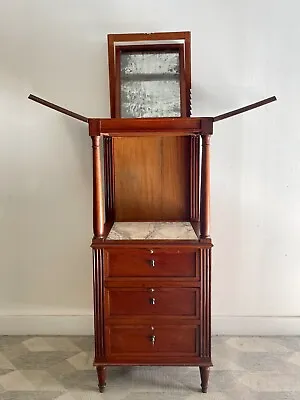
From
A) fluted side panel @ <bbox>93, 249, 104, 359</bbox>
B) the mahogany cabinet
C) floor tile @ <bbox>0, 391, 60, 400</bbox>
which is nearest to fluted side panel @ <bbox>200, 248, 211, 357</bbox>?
the mahogany cabinet

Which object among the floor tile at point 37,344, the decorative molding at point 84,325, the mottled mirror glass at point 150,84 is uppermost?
the mottled mirror glass at point 150,84

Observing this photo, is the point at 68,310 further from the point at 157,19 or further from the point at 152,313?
the point at 157,19

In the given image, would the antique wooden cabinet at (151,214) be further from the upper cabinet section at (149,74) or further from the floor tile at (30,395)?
the floor tile at (30,395)

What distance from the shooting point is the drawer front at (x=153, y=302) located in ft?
6.59

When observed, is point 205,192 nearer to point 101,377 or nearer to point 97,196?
point 97,196

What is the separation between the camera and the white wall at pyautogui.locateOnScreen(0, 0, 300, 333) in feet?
7.70

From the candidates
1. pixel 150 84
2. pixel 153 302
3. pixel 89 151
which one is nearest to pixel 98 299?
pixel 153 302

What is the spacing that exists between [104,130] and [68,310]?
3.81 feet

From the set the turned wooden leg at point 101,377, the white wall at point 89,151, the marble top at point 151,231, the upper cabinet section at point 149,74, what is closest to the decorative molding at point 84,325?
the white wall at point 89,151

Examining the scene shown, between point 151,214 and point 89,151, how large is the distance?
480 millimetres

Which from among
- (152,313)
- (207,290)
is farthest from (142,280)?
(207,290)

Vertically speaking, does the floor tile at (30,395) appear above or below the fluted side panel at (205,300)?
below

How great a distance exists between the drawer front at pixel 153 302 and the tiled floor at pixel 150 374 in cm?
35

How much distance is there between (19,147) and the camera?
2461mm
